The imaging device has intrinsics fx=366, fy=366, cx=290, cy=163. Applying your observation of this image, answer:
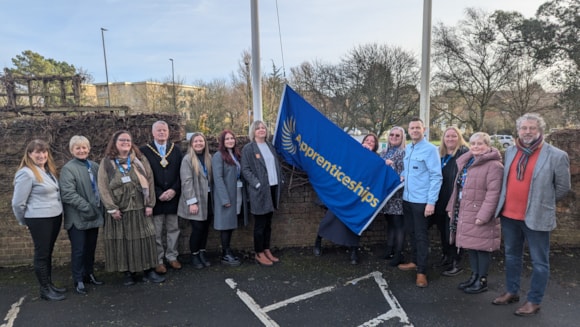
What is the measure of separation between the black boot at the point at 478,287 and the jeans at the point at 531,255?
265mm

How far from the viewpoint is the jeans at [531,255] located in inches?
135

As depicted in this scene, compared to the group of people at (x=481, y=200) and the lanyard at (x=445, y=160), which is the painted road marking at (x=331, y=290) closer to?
the group of people at (x=481, y=200)

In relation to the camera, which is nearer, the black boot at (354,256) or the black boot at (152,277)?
the black boot at (152,277)

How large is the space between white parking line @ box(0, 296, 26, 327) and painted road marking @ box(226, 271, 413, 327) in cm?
214

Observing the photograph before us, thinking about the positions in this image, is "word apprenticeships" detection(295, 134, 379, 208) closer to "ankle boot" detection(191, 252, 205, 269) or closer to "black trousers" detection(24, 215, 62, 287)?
"ankle boot" detection(191, 252, 205, 269)

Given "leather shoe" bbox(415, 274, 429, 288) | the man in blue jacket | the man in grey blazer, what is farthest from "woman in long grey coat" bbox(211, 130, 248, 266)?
the man in grey blazer

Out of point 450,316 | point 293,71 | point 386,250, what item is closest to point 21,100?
point 293,71

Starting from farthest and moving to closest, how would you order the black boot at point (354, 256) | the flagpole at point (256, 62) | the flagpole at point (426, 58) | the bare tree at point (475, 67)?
the bare tree at point (475, 67) < the flagpole at point (426, 58) < the flagpole at point (256, 62) < the black boot at point (354, 256)

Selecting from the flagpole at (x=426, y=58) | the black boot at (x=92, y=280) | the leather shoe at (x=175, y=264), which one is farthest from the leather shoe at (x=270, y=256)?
the flagpole at (x=426, y=58)

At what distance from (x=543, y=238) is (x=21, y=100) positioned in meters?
26.2

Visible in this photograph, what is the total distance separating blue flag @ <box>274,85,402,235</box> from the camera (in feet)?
15.9

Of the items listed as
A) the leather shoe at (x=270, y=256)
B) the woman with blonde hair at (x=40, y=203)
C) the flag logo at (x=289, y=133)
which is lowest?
the leather shoe at (x=270, y=256)

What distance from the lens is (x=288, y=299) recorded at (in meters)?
3.96

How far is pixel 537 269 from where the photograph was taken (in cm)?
350
